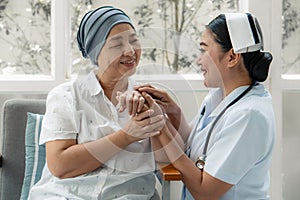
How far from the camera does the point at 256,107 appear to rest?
1731 mm

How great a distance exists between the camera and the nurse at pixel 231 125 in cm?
172

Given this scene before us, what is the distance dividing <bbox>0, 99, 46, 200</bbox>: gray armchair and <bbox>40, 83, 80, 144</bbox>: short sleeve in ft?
1.62

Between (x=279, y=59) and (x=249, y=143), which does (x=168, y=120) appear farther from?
(x=279, y=59)

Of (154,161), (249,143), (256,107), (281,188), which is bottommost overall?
(281,188)

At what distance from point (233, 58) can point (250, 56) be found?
0.20 ft

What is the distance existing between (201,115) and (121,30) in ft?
1.62

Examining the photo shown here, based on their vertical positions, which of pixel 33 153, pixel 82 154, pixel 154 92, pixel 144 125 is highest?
pixel 154 92

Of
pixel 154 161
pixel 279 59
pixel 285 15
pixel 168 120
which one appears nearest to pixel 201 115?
pixel 168 120

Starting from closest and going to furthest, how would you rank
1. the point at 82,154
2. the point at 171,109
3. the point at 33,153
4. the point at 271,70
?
the point at 82,154, the point at 171,109, the point at 33,153, the point at 271,70

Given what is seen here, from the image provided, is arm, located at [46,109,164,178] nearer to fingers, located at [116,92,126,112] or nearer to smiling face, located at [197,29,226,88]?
fingers, located at [116,92,126,112]

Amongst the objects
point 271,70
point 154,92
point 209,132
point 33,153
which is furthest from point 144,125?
point 271,70

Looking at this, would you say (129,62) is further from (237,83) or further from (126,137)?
(237,83)

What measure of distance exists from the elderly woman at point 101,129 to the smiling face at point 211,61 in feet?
0.80

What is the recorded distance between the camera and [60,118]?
6.10ft
